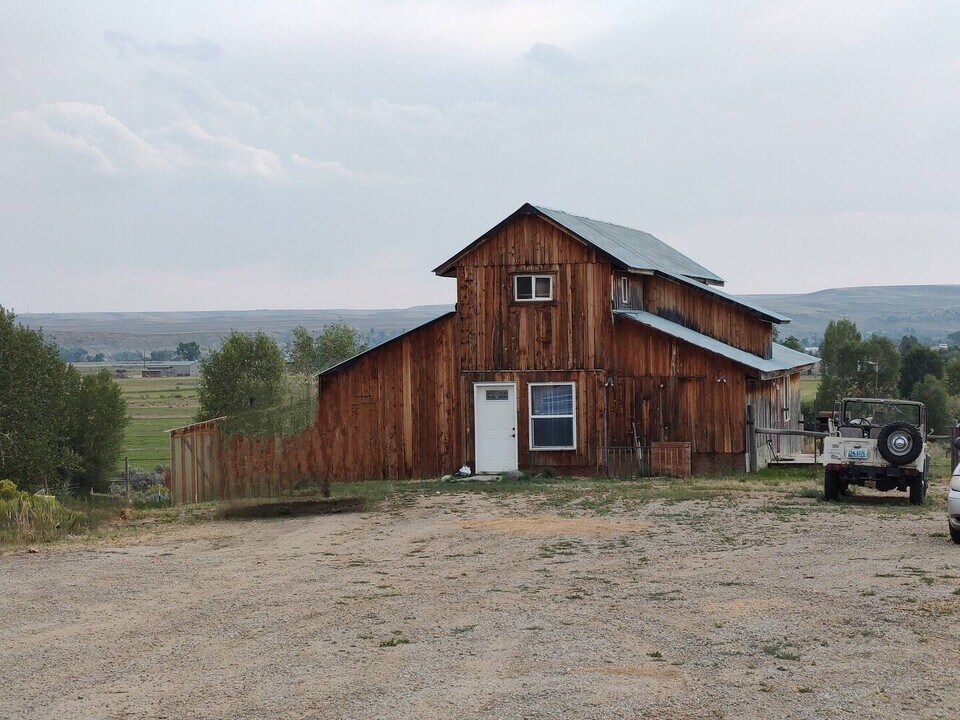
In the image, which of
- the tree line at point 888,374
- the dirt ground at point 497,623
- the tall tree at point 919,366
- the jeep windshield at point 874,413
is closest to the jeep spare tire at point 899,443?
the jeep windshield at point 874,413

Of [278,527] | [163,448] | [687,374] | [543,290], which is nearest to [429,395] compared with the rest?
[543,290]

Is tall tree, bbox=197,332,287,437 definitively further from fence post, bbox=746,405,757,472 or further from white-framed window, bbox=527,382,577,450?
fence post, bbox=746,405,757,472

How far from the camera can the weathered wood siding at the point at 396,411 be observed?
28.3m

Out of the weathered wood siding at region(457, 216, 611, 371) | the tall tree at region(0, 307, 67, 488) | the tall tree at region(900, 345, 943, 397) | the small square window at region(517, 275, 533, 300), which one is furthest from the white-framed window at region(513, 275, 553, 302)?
the tall tree at region(900, 345, 943, 397)

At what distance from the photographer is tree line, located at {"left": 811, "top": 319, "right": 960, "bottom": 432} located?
84000 mm

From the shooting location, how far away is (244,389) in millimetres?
72750

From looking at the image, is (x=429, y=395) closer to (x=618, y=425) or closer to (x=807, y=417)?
(x=618, y=425)

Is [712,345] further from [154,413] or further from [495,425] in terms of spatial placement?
[154,413]

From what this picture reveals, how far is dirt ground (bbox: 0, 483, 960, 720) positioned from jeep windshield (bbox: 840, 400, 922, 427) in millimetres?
2869

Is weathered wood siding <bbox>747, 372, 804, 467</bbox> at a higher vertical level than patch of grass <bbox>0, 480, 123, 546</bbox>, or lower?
higher

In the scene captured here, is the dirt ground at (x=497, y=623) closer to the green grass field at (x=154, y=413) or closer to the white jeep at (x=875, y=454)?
the white jeep at (x=875, y=454)

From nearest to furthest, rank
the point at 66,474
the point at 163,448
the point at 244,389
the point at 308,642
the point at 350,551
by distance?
the point at 308,642 < the point at 350,551 < the point at 66,474 < the point at 244,389 < the point at 163,448

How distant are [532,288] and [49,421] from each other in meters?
36.4

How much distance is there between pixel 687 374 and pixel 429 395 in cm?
626
